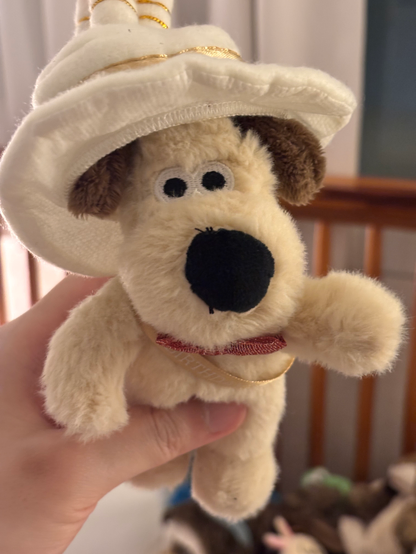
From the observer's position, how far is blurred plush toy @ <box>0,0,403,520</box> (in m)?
0.29

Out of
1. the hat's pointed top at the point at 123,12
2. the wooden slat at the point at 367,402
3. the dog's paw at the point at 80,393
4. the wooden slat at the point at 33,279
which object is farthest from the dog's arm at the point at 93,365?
the wooden slat at the point at 33,279

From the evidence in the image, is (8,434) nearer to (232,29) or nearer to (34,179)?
(34,179)

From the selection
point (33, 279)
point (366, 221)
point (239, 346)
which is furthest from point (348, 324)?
point (33, 279)

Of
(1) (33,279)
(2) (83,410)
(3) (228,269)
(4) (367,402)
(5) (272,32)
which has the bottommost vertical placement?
(4) (367,402)

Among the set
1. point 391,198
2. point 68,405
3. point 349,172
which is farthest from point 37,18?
point 68,405

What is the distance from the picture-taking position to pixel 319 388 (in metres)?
1.14

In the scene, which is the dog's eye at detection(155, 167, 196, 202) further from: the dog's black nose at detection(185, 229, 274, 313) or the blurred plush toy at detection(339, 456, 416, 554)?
the blurred plush toy at detection(339, 456, 416, 554)

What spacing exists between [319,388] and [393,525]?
335 mm

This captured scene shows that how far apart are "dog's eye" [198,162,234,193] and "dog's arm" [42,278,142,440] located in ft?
0.42

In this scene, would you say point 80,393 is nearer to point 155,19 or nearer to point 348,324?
point 348,324

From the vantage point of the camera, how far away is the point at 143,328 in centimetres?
39

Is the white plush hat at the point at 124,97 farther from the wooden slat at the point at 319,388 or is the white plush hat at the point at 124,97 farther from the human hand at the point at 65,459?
the wooden slat at the point at 319,388

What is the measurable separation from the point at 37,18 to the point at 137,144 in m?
1.00

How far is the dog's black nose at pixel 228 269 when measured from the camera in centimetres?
28
